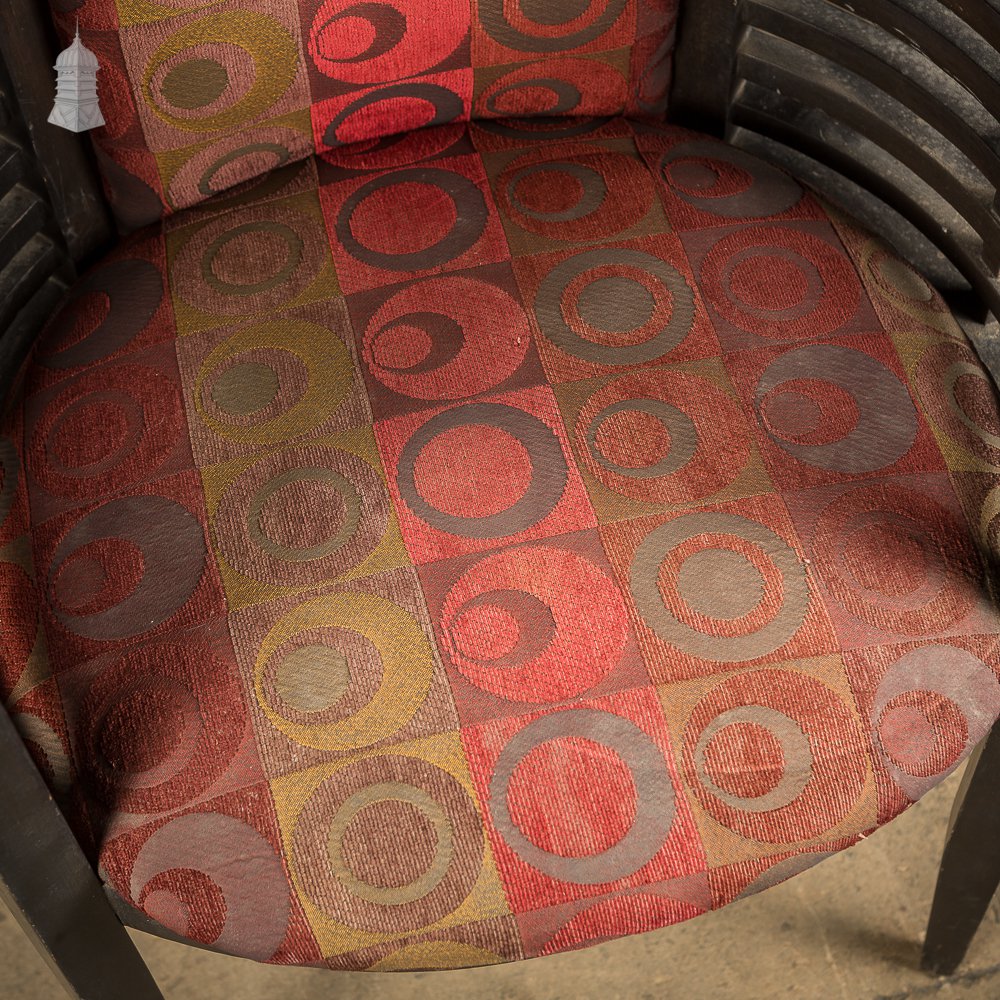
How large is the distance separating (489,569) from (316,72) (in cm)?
38

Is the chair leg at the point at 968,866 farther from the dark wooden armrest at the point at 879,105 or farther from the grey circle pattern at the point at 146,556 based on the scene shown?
the grey circle pattern at the point at 146,556

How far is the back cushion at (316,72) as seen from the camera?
824mm

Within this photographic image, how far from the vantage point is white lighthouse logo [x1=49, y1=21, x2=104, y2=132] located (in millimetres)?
805

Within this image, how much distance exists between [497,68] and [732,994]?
2.69 ft

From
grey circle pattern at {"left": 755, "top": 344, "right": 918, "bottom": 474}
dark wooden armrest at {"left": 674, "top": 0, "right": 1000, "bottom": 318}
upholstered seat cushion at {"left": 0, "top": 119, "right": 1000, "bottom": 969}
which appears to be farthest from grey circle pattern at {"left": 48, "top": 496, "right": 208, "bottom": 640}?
dark wooden armrest at {"left": 674, "top": 0, "right": 1000, "bottom": 318}

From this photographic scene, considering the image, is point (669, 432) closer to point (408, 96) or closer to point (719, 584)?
point (719, 584)

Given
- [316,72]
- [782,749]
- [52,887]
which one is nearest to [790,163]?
[316,72]

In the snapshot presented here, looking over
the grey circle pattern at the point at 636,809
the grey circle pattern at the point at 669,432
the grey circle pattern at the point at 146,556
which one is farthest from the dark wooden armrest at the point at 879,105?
the grey circle pattern at the point at 146,556

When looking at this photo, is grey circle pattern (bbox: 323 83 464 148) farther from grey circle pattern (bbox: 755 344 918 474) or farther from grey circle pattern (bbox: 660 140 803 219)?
grey circle pattern (bbox: 755 344 918 474)

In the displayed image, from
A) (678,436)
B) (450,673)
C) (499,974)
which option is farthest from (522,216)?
(499,974)

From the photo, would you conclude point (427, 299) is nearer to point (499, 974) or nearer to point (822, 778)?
point (822, 778)

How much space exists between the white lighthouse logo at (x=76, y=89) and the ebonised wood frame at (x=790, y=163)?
2 centimetres

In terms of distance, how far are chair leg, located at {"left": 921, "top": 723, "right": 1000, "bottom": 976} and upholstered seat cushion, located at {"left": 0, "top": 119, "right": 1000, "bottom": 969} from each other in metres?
0.13

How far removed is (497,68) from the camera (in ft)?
2.97
